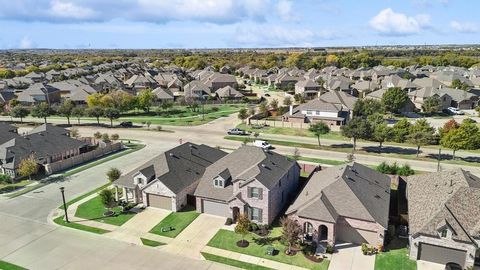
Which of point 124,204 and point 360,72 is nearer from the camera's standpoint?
point 124,204

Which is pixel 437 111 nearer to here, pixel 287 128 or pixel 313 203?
pixel 287 128

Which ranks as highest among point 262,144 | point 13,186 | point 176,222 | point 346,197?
point 346,197

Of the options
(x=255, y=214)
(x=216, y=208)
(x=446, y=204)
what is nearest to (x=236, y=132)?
(x=216, y=208)

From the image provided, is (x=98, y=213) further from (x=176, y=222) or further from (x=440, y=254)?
(x=440, y=254)

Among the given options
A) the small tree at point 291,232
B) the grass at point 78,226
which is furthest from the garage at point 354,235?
the grass at point 78,226

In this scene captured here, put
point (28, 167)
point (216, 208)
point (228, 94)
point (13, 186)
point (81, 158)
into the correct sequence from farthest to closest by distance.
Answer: point (228, 94), point (81, 158), point (28, 167), point (13, 186), point (216, 208)

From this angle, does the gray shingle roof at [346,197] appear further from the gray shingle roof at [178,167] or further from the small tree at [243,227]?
the gray shingle roof at [178,167]

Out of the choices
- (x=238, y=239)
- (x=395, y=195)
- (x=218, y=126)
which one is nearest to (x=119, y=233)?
(x=238, y=239)
